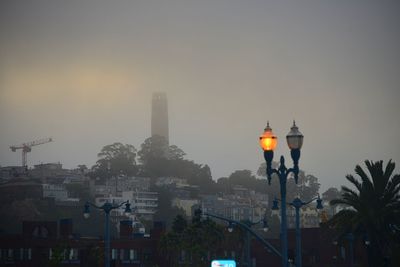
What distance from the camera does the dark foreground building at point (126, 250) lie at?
13012cm

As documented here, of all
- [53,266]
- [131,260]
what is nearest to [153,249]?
[131,260]

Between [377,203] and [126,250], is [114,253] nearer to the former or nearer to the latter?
[126,250]

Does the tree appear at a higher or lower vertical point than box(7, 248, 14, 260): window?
higher

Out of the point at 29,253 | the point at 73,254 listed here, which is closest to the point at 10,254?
the point at 29,253

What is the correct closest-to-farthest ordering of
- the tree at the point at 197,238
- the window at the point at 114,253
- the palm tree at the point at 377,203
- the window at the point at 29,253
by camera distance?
the palm tree at the point at 377,203
the tree at the point at 197,238
the window at the point at 29,253
the window at the point at 114,253

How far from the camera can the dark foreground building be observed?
13012 cm

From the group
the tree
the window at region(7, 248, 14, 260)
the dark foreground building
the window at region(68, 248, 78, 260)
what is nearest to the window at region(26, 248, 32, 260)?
the dark foreground building

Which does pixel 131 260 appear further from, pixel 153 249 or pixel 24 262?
pixel 24 262

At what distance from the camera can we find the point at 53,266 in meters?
104

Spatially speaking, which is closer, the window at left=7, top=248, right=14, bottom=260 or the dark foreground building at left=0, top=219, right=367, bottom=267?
the dark foreground building at left=0, top=219, right=367, bottom=267

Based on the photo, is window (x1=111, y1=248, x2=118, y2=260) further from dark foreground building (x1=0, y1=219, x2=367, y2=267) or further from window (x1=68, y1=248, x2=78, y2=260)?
window (x1=68, y1=248, x2=78, y2=260)

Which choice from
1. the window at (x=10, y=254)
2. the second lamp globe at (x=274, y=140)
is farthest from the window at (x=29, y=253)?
the second lamp globe at (x=274, y=140)

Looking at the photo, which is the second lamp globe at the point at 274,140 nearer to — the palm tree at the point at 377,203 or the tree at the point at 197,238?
the palm tree at the point at 377,203

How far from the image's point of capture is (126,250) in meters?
140
